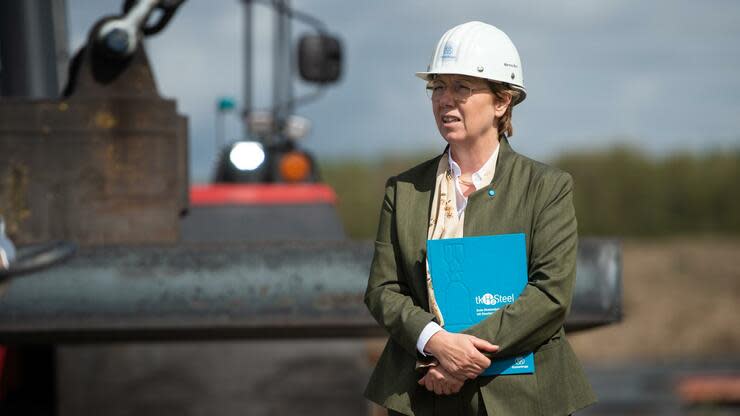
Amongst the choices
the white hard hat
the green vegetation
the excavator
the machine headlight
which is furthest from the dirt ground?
A: the white hard hat

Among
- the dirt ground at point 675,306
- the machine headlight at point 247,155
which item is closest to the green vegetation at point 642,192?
the dirt ground at point 675,306

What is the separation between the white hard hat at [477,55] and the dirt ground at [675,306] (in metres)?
17.8

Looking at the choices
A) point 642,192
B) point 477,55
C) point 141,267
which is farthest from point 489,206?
point 642,192

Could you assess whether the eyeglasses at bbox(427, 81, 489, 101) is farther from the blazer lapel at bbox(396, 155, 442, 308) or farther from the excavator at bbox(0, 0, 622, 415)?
the excavator at bbox(0, 0, 622, 415)

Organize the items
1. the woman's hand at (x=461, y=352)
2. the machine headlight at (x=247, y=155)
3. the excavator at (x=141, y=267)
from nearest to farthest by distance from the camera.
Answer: the woman's hand at (x=461, y=352) < the excavator at (x=141, y=267) < the machine headlight at (x=247, y=155)

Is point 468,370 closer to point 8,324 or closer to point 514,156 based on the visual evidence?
point 514,156

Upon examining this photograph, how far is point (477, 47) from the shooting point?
2.61 m

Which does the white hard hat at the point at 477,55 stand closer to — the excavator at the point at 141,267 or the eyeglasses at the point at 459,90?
the eyeglasses at the point at 459,90

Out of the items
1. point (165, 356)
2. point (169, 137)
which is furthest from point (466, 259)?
point (165, 356)

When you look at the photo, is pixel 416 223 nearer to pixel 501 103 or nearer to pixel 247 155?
pixel 501 103

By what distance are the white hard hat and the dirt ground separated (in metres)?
17.8

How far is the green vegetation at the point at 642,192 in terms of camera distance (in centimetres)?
3747

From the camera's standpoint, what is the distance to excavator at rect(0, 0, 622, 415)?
3.55m

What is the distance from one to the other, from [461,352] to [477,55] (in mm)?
582
